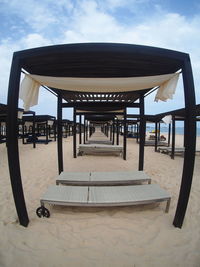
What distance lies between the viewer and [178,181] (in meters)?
4.25

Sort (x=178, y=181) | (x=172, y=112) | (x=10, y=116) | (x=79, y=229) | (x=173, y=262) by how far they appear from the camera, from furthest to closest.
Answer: (x=172, y=112) → (x=178, y=181) → (x=79, y=229) → (x=10, y=116) → (x=173, y=262)

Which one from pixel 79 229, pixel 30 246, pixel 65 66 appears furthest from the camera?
pixel 65 66

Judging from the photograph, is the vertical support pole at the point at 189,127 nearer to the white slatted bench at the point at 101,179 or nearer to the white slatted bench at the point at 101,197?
the white slatted bench at the point at 101,197

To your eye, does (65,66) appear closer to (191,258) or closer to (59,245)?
(59,245)

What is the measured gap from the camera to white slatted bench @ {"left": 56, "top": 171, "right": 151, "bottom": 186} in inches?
130

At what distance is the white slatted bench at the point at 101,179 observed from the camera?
3.31m

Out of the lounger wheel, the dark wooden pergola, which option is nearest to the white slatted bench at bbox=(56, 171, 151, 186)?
the lounger wheel

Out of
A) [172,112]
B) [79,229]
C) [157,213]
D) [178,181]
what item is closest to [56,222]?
[79,229]

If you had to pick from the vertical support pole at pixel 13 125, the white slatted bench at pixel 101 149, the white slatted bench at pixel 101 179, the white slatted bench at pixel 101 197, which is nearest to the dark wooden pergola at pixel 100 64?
the vertical support pole at pixel 13 125

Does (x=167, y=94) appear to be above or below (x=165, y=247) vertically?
above

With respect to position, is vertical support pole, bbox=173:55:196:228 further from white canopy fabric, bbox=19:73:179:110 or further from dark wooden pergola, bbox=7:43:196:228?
white canopy fabric, bbox=19:73:179:110

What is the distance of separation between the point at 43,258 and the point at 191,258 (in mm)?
2023

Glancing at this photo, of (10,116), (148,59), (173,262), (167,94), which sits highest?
(148,59)

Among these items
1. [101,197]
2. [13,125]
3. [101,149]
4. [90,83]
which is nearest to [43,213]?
[101,197]
